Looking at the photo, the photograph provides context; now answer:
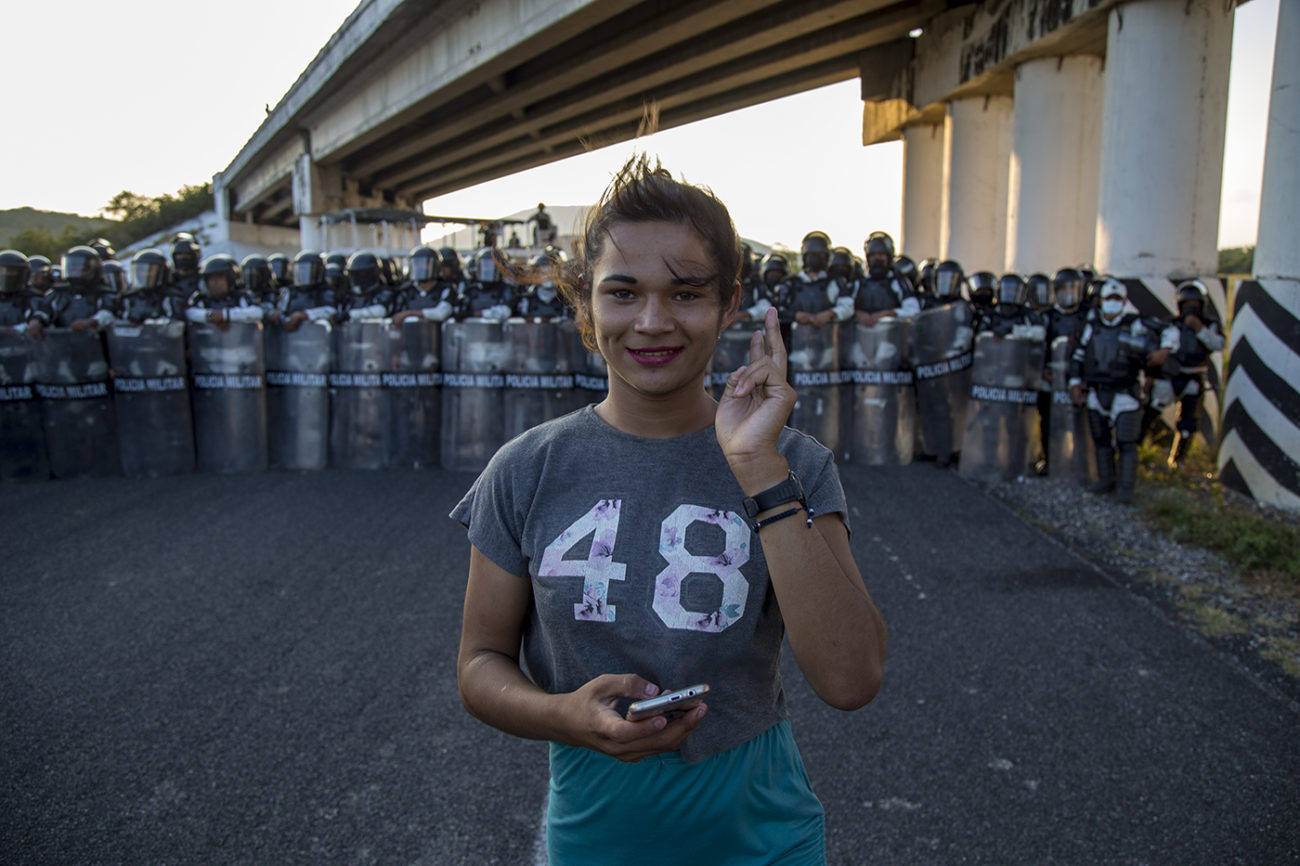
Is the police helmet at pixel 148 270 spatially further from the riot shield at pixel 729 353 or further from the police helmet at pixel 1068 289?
the police helmet at pixel 1068 289

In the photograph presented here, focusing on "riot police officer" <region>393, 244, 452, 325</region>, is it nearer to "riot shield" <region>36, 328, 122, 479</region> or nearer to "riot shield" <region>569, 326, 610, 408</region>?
"riot shield" <region>569, 326, 610, 408</region>

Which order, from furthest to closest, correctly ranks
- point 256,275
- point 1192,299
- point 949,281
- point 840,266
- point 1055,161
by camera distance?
point 1055,161, point 256,275, point 840,266, point 949,281, point 1192,299

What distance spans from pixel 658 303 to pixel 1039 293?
9.20 metres

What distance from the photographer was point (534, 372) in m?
9.23

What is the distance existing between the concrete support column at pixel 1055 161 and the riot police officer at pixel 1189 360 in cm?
468

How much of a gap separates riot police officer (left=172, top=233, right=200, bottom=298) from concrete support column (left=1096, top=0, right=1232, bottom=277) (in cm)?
1123

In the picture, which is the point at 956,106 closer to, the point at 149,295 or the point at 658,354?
the point at 149,295

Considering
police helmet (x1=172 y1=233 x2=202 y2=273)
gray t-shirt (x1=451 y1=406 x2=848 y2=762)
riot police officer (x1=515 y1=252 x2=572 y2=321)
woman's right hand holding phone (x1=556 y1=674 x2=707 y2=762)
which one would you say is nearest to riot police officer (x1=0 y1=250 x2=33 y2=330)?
police helmet (x1=172 y1=233 x2=202 y2=273)

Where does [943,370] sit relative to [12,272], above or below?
below

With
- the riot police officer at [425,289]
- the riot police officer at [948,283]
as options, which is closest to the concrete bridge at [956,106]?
the riot police officer at [948,283]

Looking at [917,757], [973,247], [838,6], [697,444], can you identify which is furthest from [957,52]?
[697,444]

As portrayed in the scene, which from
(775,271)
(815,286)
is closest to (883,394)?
(815,286)

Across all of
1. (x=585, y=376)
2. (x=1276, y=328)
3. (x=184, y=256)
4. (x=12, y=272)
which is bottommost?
(x=585, y=376)

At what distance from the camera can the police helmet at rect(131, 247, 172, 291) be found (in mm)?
9867
